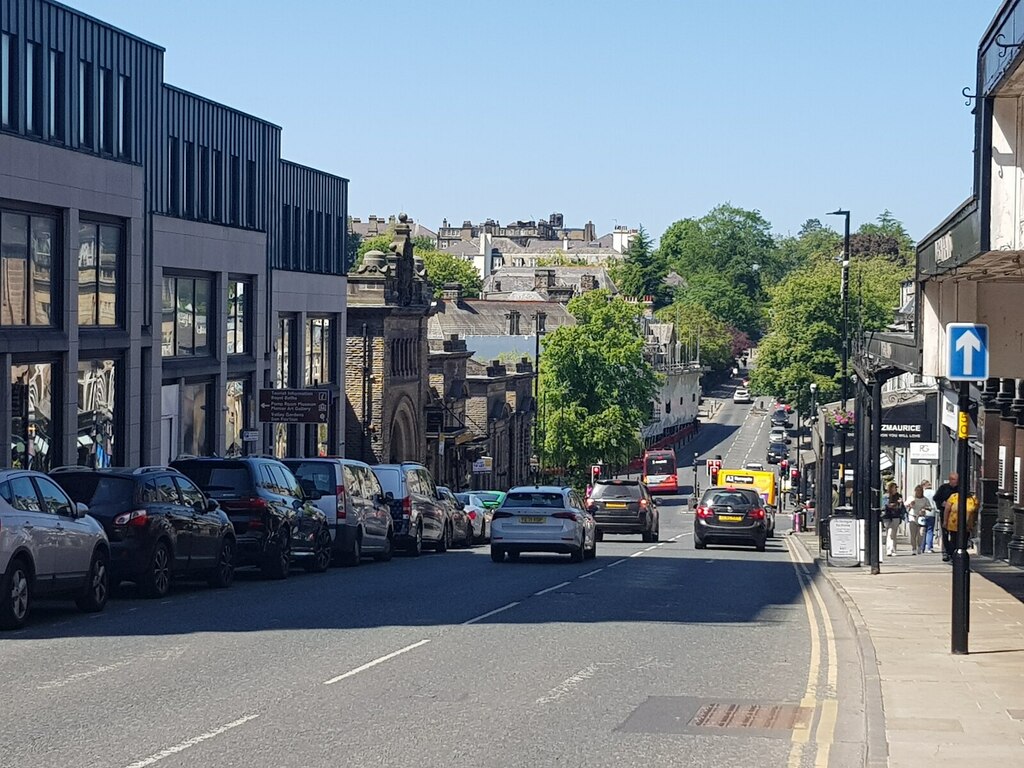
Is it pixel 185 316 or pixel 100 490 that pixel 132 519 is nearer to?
pixel 100 490

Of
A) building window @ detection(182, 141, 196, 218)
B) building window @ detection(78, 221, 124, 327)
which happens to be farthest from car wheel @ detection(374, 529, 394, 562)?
building window @ detection(182, 141, 196, 218)

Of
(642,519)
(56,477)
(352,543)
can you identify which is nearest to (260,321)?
(642,519)

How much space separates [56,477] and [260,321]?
90.1ft

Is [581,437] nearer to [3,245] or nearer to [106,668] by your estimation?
[3,245]

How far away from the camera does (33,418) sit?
30.5 meters

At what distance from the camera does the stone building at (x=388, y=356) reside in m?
62.1

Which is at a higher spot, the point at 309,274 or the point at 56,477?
the point at 309,274

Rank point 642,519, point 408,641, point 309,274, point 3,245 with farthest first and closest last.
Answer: point 309,274, point 642,519, point 3,245, point 408,641

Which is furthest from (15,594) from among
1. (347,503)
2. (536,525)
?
(536,525)

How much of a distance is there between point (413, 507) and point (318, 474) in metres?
4.54

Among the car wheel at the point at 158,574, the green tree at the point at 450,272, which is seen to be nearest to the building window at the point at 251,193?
the car wheel at the point at 158,574

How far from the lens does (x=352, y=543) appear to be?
27094 mm

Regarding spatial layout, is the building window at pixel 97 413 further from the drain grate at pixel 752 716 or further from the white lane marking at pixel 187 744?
the drain grate at pixel 752 716

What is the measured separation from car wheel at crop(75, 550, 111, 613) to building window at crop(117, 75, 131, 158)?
19.2 m
